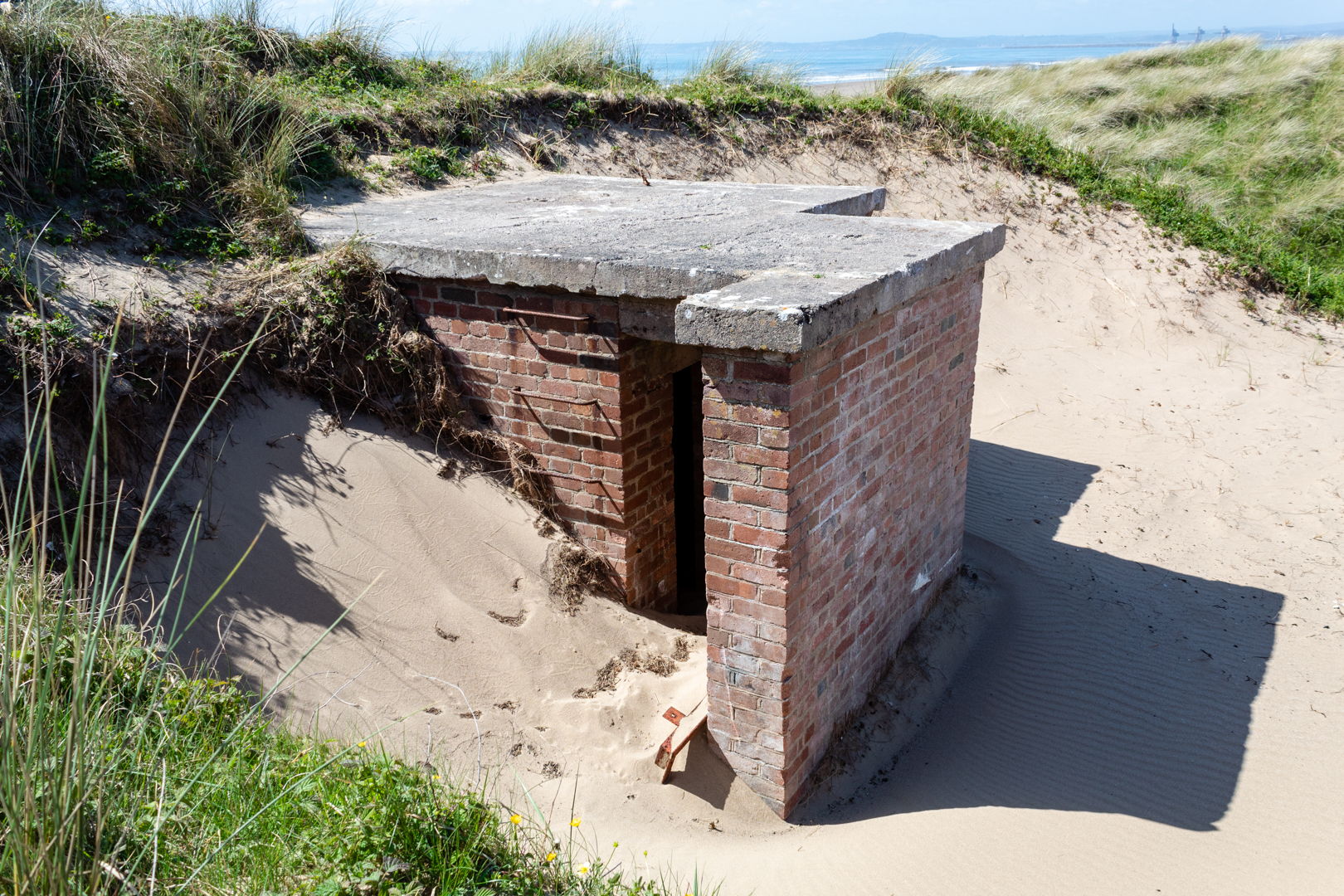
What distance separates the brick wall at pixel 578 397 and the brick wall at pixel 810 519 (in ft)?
3.20

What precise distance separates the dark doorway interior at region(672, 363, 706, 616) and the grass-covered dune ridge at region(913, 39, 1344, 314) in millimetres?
8760

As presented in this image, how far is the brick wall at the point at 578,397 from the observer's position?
4430mm

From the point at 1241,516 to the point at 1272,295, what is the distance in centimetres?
555

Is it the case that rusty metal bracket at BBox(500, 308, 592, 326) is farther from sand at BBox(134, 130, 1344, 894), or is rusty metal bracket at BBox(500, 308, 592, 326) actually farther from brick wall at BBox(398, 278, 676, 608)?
sand at BBox(134, 130, 1344, 894)

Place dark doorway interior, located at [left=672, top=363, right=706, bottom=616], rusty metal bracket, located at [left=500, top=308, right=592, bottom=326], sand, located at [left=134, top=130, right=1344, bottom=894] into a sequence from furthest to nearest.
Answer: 1. dark doorway interior, located at [left=672, top=363, right=706, bottom=616]
2. rusty metal bracket, located at [left=500, top=308, right=592, bottom=326]
3. sand, located at [left=134, top=130, right=1344, bottom=894]

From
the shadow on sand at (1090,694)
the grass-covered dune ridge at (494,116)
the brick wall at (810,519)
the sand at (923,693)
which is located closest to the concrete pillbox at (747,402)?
the brick wall at (810,519)

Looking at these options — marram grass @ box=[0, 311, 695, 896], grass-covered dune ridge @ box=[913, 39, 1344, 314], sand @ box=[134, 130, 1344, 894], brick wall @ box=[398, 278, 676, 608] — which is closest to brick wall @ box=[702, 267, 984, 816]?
sand @ box=[134, 130, 1344, 894]

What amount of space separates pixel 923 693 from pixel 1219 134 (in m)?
13.1

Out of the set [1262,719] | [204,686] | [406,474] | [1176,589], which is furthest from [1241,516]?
[204,686]

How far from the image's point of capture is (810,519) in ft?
12.1

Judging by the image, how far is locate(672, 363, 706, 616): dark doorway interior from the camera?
5562 mm

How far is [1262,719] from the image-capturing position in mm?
4727

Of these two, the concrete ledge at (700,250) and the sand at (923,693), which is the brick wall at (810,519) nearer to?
the concrete ledge at (700,250)

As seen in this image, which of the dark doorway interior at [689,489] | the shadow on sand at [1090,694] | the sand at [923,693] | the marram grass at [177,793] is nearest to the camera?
the marram grass at [177,793]
